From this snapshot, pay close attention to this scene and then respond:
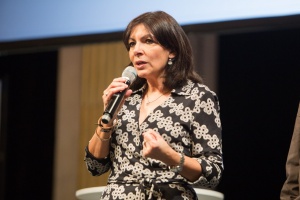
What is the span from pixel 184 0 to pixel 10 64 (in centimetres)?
169

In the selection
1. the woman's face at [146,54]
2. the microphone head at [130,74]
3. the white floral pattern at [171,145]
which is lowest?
the white floral pattern at [171,145]

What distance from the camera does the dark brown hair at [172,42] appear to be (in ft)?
6.85

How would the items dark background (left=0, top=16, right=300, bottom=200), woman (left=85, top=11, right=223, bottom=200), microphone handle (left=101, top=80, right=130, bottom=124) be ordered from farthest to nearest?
dark background (left=0, top=16, right=300, bottom=200) < woman (left=85, top=11, right=223, bottom=200) < microphone handle (left=101, top=80, right=130, bottom=124)

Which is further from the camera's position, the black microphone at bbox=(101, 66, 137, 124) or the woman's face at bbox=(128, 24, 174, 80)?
the woman's face at bbox=(128, 24, 174, 80)

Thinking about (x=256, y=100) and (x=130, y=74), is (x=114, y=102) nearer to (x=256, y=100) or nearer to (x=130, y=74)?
(x=130, y=74)

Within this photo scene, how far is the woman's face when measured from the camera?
2.08 metres

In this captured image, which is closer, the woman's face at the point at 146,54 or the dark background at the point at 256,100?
the woman's face at the point at 146,54

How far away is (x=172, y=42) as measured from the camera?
211 centimetres

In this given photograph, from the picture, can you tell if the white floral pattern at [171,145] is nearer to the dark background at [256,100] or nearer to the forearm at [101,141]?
the forearm at [101,141]

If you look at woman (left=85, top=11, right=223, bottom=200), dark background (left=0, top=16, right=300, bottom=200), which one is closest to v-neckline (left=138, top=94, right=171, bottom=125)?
woman (left=85, top=11, right=223, bottom=200)

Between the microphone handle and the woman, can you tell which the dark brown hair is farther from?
the microphone handle

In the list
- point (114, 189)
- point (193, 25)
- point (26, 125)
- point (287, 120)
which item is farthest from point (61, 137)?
point (114, 189)

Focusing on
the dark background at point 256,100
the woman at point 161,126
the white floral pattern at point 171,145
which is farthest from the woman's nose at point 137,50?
the dark background at point 256,100

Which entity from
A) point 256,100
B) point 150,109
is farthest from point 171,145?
point 256,100
